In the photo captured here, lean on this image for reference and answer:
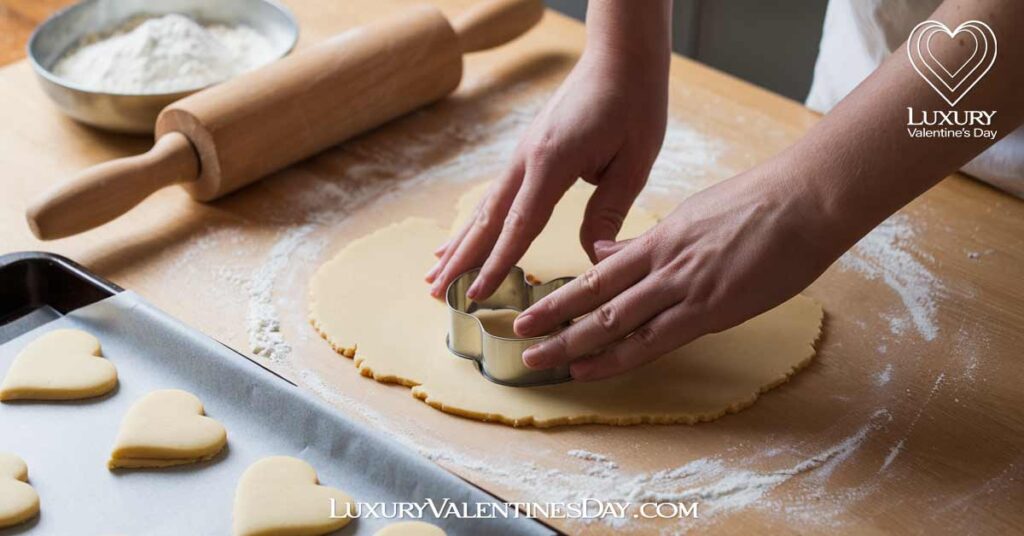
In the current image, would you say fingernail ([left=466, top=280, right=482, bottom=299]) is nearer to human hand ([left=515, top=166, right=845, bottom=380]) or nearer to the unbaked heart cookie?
human hand ([left=515, top=166, right=845, bottom=380])

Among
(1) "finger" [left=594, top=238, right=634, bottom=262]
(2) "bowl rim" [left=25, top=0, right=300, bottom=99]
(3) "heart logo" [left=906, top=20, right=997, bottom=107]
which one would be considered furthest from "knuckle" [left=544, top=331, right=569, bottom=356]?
(2) "bowl rim" [left=25, top=0, right=300, bottom=99]

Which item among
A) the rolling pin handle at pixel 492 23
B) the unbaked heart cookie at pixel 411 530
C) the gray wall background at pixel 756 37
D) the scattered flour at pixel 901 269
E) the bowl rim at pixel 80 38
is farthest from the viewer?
the gray wall background at pixel 756 37

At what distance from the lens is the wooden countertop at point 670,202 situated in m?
1.06

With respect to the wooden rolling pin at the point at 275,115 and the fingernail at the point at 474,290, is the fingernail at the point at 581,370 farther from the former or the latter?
the wooden rolling pin at the point at 275,115

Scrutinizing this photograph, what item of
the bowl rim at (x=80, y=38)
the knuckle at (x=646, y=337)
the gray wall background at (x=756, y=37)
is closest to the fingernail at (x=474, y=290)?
the knuckle at (x=646, y=337)

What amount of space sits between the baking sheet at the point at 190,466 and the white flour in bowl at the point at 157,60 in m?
0.56

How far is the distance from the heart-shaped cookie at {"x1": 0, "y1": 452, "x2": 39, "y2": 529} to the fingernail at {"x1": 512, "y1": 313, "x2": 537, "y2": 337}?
508 mm

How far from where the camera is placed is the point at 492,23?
1842 mm

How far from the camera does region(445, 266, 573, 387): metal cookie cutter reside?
1.17 m

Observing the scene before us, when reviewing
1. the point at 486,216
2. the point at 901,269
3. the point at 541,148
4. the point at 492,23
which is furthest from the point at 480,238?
the point at 492,23

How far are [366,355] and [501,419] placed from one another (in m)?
0.19

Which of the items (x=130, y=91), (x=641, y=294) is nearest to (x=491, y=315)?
(x=641, y=294)

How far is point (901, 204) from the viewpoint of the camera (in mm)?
1086

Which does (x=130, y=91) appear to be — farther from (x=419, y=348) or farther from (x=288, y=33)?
(x=419, y=348)
